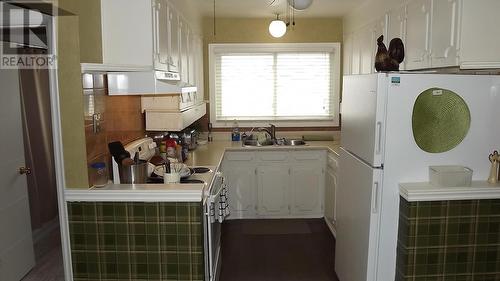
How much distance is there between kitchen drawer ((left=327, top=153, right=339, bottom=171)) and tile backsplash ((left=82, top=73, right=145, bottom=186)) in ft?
6.75

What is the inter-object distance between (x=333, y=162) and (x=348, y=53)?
4.67 ft

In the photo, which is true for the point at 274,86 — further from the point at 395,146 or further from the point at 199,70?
the point at 395,146

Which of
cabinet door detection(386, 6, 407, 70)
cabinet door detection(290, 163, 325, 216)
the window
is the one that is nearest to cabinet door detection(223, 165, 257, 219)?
cabinet door detection(290, 163, 325, 216)

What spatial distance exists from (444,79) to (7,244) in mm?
3170

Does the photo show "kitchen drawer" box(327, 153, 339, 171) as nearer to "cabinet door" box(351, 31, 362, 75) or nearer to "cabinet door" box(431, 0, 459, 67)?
"cabinet door" box(351, 31, 362, 75)

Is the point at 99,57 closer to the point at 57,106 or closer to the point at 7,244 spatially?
the point at 57,106

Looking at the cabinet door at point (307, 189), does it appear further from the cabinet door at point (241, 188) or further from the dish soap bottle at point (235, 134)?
the dish soap bottle at point (235, 134)

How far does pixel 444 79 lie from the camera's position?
7.55 feet

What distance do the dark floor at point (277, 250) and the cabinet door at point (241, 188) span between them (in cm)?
13

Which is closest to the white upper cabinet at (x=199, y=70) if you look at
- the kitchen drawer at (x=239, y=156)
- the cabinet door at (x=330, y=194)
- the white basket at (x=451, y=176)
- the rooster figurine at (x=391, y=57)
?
the kitchen drawer at (x=239, y=156)

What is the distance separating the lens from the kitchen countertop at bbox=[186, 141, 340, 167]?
12.5ft

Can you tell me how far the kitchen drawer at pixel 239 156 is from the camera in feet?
15.1

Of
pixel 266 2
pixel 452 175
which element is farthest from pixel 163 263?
pixel 266 2

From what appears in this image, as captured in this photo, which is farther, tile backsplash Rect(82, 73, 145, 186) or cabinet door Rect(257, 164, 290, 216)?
cabinet door Rect(257, 164, 290, 216)
